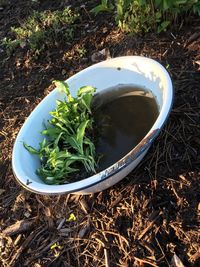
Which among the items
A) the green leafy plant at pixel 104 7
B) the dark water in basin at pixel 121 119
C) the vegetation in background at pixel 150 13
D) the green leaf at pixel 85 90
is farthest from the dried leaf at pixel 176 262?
the green leafy plant at pixel 104 7

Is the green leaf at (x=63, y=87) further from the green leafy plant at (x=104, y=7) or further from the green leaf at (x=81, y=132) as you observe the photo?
the green leafy plant at (x=104, y=7)

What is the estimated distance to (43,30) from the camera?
2.80 m

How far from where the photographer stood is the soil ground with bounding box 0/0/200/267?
1738mm

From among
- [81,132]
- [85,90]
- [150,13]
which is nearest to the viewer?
[81,132]

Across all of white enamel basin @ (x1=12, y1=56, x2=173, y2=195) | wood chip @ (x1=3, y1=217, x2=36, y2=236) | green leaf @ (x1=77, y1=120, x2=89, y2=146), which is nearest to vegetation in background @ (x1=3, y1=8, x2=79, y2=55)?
white enamel basin @ (x1=12, y1=56, x2=173, y2=195)

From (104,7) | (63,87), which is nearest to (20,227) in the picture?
(63,87)

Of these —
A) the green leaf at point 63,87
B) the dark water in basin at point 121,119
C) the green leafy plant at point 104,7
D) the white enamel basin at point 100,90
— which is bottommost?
the dark water in basin at point 121,119

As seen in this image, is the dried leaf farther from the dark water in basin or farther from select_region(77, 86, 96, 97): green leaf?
select_region(77, 86, 96, 97): green leaf

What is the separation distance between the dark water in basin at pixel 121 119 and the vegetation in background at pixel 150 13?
435 mm

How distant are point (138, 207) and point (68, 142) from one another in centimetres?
43

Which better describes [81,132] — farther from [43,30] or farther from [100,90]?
[43,30]

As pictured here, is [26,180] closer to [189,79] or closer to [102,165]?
[102,165]

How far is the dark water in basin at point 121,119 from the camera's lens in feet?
6.49

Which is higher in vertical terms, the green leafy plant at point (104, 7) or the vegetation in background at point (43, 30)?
the green leafy plant at point (104, 7)
